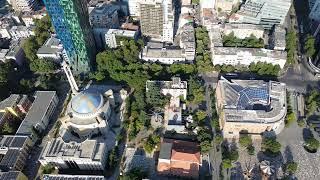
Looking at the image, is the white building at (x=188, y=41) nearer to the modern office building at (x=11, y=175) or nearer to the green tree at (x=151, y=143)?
the green tree at (x=151, y=143)

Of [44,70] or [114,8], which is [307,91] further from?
[44,70]

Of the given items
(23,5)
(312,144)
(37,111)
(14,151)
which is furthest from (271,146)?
(23,5)

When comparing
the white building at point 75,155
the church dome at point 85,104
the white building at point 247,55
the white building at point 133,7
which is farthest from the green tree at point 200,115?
the white building at point 133,7

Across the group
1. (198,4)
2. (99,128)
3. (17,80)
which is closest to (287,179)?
(99,128)

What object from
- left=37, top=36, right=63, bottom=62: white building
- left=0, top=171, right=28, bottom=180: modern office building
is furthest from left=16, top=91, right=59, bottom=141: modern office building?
left=37, top=36, right=63, bottom=62: white building

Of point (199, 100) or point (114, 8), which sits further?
point (114, 8)

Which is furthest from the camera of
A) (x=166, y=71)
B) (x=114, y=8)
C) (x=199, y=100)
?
(x=114, y=8)

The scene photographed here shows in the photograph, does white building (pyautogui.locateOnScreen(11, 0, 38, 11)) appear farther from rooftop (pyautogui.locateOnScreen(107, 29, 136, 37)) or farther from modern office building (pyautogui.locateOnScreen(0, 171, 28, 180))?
modern office building (pyautogui.locateOnScreen(0, 171, 28, 180))
